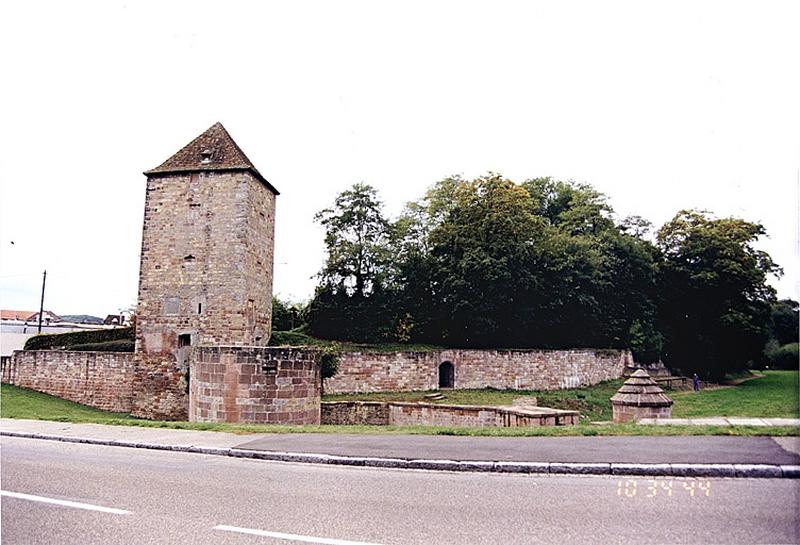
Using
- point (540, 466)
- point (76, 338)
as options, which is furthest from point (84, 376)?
point (540, 466)

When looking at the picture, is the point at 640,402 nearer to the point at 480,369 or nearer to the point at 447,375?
the point at 480,369

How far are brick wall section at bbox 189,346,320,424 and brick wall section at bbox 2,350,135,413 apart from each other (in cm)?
1285

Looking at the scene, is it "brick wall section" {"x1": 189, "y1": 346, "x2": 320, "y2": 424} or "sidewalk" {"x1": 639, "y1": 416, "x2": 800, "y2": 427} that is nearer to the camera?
"sidewalk" {"x1": 639, "y1": 416, "x2": 800, "y2": 427}

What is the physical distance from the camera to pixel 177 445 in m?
11.0

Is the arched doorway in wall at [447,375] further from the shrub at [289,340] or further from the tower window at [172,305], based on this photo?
the tower window at [172,305]

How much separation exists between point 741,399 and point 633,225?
23.9m

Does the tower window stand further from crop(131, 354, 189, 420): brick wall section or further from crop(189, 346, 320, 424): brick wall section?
crop(189, 346, 320, 424): brick wall section

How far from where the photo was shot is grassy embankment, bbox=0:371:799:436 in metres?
10.2

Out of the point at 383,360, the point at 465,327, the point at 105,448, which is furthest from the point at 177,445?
the point at 465,327

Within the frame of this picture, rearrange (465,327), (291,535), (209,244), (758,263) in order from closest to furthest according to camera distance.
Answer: (291,535), (209,244), (465,327), (758,263)

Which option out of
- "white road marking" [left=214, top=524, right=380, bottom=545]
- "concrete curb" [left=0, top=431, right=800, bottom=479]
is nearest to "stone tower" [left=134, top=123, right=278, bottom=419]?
"concrete curb" [left=0, top=431, right=800, bottom=479]

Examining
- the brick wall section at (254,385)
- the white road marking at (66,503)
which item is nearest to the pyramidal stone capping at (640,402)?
the brick wall section at (254,385)

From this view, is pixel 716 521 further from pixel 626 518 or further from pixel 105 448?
pixel 105 448

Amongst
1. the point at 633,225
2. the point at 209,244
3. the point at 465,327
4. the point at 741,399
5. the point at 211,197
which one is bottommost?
the point at 741,399
